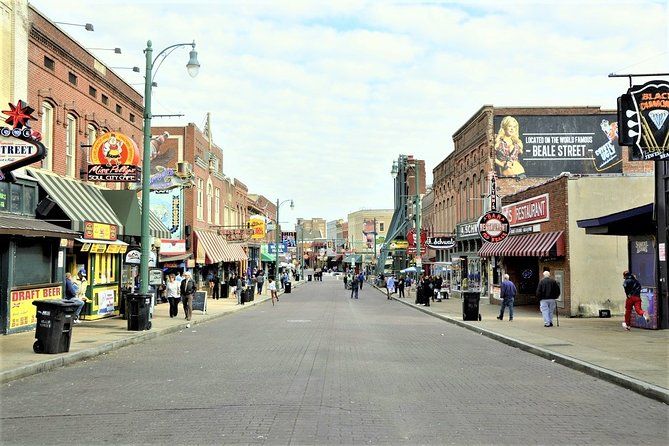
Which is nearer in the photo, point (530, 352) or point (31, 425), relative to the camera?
point (31, 425)

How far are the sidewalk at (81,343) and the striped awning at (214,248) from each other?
17503mm

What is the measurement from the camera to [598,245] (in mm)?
25047

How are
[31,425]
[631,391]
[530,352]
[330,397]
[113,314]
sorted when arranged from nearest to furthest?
[31,425], [330,397], [631,391], [530,352], [113,314]

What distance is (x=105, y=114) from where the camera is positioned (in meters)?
25.7

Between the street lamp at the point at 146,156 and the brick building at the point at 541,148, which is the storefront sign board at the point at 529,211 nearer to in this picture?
the brick building at the point at 541,148

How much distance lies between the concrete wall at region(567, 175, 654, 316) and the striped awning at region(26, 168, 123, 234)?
16946mm

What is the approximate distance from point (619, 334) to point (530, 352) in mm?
4206

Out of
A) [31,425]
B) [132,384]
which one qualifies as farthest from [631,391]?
[31,425]

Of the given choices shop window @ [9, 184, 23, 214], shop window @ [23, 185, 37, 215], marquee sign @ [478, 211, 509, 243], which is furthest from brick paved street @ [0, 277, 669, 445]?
marquee sign @ [478, 211, 509, 243]

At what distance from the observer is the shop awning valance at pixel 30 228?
1574 cm

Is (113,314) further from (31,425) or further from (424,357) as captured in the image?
(31,425)

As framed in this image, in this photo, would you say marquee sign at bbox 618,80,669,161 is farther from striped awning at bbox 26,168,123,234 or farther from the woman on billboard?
the woman on billboard

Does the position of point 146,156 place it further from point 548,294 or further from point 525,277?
point 525,277

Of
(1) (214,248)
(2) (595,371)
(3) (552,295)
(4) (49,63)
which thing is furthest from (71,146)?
(1) (214,248)
